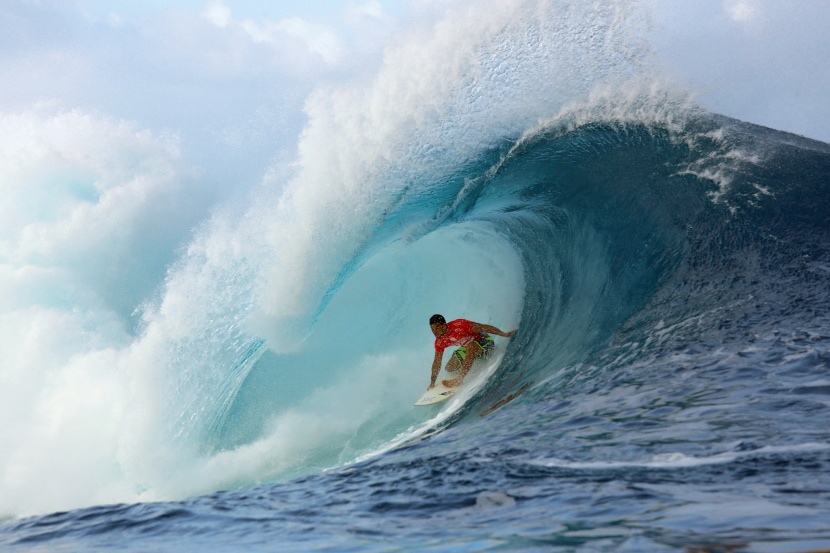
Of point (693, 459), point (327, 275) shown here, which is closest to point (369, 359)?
point (327, 275)

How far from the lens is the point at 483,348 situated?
8305 millimetres

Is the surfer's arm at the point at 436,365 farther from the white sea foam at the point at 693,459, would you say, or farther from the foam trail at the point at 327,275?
the white sea foam at the point at 693,459

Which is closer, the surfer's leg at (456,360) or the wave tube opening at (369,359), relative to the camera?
the wave tube opening at (369,359)

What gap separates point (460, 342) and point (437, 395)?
649 mm

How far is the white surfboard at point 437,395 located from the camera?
8.03 m

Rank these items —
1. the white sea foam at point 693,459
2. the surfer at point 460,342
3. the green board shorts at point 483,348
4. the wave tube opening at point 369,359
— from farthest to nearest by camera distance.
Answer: the green board shorts at point 483,348
the surfer at point 460,342
the wave tube opening at point 369,359
the white sea foam at point 693,459

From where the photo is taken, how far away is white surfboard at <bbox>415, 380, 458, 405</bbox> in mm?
8031

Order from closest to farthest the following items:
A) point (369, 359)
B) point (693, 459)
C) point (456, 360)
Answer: point (693, 459) < point (456, 360) < point (369, 359)

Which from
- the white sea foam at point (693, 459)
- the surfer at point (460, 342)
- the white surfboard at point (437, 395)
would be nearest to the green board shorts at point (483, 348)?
the surfer at point (460, 342)

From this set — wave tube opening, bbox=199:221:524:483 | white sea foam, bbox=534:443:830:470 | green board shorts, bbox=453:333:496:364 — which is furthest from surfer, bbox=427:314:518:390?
white sea foam, bbox=534:443:830:470

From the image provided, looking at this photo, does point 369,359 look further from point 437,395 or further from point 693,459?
point 693,459

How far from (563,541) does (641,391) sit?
2.63 meters

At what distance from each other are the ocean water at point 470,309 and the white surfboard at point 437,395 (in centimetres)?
18

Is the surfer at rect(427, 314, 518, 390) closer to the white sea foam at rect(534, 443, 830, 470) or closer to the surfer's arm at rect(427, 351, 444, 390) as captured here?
the surfer's arm at rect(427, 351, 444, 390)
